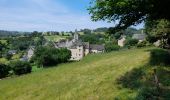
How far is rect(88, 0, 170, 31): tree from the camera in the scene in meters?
21.8

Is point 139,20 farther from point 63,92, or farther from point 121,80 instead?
point 63,92

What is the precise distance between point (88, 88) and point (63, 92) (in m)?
2.54

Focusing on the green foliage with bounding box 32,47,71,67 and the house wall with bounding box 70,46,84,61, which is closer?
the green foliage with bounding box 32,47,71,67

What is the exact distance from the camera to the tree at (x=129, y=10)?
21766 millimetres

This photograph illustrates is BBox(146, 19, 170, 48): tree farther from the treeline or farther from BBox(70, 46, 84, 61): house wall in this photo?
BBox(70, 46, 84, 61): house wall

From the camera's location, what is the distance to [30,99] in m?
31.4

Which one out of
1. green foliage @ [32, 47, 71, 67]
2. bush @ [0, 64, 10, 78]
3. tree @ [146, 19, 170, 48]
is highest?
tree @ [146, 19, 170, 48]

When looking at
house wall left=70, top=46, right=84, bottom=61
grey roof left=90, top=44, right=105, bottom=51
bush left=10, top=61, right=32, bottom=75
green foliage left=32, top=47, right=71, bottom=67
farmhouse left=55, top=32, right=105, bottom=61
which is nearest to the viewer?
bush left=10, top=61, right=32, bottom=75

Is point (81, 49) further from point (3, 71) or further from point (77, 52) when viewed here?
point (3, 71)

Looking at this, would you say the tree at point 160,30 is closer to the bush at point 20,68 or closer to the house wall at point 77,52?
the bush at point 20,68

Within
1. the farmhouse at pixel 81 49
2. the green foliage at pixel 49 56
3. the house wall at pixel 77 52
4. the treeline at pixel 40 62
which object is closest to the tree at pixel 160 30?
the treeline at pixel 40 62

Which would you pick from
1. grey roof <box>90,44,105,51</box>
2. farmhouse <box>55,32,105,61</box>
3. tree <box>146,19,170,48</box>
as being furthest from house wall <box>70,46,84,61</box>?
tree <box>146,19,170,48</box>

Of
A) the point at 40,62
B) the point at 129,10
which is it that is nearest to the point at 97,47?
the point at 40,62

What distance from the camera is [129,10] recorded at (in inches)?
908
